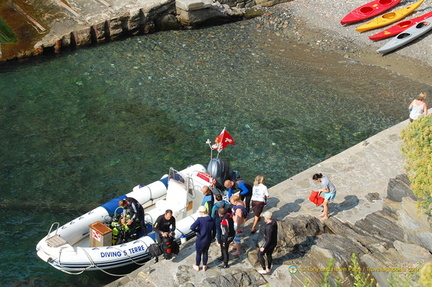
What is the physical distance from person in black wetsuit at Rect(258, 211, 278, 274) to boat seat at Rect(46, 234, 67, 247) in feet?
15.0

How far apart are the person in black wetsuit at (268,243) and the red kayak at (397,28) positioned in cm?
1783

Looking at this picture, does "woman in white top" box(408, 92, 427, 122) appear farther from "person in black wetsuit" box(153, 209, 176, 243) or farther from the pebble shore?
the pebble shore

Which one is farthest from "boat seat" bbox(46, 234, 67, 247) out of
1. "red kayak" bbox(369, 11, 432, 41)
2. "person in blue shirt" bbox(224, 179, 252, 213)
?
"red kayak" bbox(369, 11, 432, 41)

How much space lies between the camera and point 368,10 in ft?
90.4

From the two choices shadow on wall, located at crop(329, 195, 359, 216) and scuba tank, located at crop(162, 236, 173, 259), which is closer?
scuba tank, located at crop(162, 236, 173, 259)

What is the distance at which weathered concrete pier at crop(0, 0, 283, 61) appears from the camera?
2411 cm

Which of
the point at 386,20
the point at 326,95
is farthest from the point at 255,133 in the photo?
the point at 386,20

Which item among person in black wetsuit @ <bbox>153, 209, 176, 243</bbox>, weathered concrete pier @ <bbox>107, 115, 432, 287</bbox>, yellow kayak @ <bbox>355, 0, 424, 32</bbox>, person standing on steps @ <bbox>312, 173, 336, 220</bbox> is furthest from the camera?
yellow kayak @ <bbox>355, 0, 424, 32</bbox>

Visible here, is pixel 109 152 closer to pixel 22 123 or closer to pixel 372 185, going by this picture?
pixel 22 123

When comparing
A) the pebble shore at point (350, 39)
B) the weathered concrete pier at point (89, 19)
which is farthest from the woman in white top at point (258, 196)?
the weathered concrete pier at point (89, 19)

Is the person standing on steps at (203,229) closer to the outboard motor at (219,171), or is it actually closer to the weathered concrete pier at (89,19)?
the outboard motor at (219,171)

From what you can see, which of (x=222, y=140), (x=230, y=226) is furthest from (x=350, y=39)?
(x=230, y=226)

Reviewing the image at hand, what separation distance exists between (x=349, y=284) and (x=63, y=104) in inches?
539

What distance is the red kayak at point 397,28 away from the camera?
84.1ft
